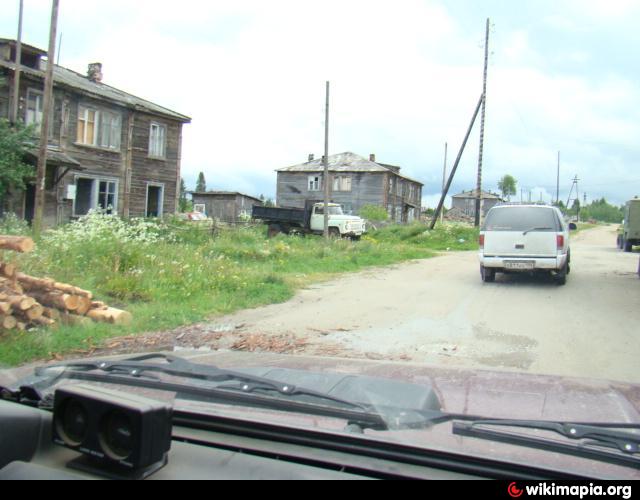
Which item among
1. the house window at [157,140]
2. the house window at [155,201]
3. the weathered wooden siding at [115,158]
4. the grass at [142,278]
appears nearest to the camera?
the grass at [142,278]

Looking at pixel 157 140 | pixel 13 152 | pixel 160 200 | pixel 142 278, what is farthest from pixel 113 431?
pixel 157 140

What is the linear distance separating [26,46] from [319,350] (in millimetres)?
20696

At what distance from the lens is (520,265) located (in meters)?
13.0

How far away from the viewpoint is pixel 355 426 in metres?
2.04

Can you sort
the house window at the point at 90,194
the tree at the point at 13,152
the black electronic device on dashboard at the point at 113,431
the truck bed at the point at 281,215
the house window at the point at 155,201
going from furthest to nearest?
the truck bed at the point at 281,215
the house window at the point at 155,201
the house window at the point at 90,194
the tree at the point at 13,152
the black electronic device on dashboard at the point at 113,431

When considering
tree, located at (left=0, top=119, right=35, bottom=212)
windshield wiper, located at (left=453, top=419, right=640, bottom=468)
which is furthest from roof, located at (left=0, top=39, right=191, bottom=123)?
windshield wiper, located at (left=453, top=419, right=640, bottom=468)

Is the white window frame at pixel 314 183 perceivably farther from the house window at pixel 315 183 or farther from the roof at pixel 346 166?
the roof at pixel 346 166

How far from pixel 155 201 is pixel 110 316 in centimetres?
2049

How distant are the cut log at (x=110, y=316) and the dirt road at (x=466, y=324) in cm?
115

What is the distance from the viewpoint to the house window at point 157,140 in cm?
2694

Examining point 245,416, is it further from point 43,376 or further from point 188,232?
point 188,232

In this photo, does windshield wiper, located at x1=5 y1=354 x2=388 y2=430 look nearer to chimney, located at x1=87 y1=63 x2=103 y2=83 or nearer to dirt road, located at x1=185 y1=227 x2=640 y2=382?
dirt road, located at x1=185 y1=227 x2=640 y2=382
